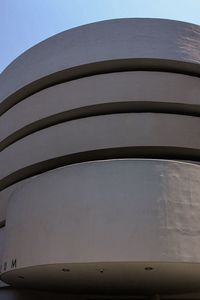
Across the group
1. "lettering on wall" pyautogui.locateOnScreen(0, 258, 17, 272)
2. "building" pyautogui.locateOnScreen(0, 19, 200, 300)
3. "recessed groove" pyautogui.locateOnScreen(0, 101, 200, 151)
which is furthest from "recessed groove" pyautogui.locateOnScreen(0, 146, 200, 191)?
"lettering on wall" pyautogui.locateOnScreen(0, 258, 17, 272)

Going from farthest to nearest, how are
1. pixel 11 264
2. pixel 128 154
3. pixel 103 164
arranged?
pixel 128 154, pixel 11 264, pixel 103 164

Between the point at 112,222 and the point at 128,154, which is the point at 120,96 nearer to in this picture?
the point at 128,154

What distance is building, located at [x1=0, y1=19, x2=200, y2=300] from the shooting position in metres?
10.3

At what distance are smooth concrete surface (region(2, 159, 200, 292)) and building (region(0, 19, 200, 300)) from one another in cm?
3

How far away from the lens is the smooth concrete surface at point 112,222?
397 inches

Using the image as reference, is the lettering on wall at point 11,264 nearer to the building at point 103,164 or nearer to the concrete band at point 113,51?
the building at point 103,164

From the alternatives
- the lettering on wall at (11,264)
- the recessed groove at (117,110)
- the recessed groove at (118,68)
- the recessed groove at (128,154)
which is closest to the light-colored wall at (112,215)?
the lettering on wall at (11,264)

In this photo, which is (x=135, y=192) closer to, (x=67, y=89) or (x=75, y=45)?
(x=67, y=89)

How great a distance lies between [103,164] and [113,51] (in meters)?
9.06

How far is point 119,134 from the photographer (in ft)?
56.9

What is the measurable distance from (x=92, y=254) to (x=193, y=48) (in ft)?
41.0

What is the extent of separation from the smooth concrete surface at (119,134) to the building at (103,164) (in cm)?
5

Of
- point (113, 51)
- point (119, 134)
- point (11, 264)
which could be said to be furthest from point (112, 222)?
point (113, 51)

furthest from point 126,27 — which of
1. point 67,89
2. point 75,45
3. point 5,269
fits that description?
point 5,269
